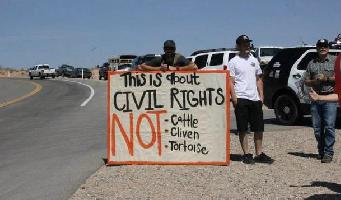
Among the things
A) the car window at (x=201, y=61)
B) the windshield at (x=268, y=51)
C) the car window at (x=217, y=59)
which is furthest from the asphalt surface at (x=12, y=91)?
the windshield at (x=268, y=51)

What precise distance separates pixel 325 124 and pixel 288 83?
513cm

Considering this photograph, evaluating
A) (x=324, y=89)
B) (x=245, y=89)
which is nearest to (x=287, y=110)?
(x=324, y=89)

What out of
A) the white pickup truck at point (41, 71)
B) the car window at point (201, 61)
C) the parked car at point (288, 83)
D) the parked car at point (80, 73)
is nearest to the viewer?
the parked car at point (288, 83)

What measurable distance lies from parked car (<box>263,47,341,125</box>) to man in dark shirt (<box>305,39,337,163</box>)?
182 inches

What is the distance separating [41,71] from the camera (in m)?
64.8

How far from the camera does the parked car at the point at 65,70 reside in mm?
72775

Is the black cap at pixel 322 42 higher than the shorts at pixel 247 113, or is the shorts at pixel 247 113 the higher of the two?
the black cap at pixel 322 42

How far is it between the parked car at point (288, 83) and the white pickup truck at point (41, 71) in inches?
2072

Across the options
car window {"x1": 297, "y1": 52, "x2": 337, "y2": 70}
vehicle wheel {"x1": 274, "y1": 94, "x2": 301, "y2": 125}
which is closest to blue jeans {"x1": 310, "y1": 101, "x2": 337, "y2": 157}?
vehicle wheel {"x1": 274, "y1": 94, "x2": 301, "y2": 125}

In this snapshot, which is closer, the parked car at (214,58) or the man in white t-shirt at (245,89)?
the man in white t-shirt at (245,89)

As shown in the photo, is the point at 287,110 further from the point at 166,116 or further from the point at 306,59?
the point at 166,116

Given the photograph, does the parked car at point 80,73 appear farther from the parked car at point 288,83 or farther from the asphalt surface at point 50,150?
the parked car at point 288,83

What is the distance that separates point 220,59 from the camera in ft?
78.8

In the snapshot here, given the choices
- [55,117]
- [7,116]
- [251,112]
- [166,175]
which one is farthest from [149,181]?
[7,116]
